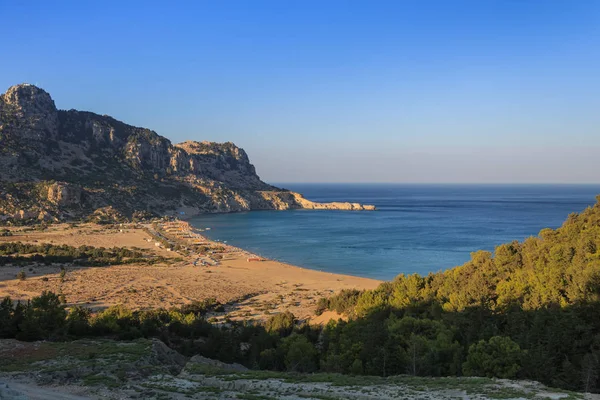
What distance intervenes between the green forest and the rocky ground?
203cm

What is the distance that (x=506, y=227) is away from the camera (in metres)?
80.6

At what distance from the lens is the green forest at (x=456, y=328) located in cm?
1390

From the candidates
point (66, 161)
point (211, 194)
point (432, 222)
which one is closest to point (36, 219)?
point (66, 161)

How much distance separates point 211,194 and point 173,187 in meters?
11.8

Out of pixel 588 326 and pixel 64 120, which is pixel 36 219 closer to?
pixel 64 120

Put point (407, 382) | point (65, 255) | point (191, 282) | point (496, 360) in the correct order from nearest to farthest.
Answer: point (407, 382)
point (496, 360)
point (191, 282)
point (65, 255)

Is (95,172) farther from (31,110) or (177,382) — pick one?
(177,382)

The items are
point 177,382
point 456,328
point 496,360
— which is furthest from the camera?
point 456,328

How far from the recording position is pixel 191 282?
38.6 metres

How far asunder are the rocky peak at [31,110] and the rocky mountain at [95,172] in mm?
230

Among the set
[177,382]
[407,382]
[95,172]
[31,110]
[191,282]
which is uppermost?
[31,110]

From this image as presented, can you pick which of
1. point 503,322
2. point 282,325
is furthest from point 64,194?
point 503,322

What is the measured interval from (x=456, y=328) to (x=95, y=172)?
113393 millimetres

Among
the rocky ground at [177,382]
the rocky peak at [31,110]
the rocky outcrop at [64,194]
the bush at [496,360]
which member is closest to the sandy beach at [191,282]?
the bush at [496,360]
